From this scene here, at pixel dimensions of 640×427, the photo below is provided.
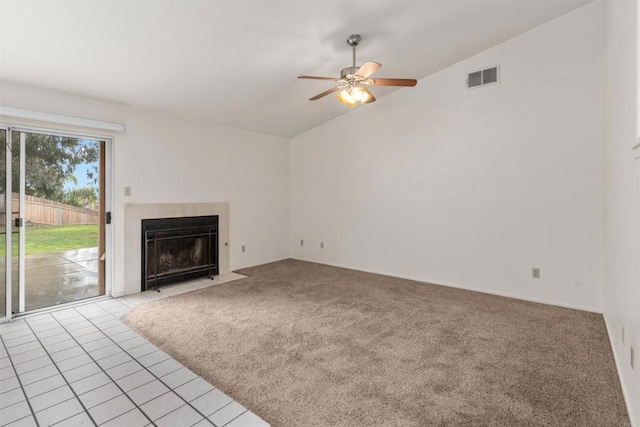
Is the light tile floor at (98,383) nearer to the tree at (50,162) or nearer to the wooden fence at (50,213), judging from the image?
the wooden fence at (50,213)

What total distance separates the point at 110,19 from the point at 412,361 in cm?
348

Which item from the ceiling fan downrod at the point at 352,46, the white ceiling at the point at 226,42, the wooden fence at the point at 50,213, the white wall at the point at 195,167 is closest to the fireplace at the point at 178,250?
the white wall at the point at 195,167

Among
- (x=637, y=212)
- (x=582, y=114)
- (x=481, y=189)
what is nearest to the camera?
(x=637, y=212)

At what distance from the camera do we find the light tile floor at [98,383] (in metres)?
1.73

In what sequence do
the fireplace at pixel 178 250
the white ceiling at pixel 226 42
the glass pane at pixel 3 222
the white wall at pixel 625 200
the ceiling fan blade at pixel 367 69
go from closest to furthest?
the white wall at pixel 625 200 → the white ceiling at pixel 226 42 → the ceiling fan blade at pixel 367 69 → the glass pane at pixel 3 222 → the fireplace at pixel 178 250

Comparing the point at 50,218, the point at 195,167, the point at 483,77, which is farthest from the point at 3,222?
the point at 483,77

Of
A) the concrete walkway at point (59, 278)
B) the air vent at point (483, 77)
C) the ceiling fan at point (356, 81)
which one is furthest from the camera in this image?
the air vent at point (483, 77)

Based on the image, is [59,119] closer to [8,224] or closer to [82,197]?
[82,197]

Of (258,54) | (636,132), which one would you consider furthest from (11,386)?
(636,132)

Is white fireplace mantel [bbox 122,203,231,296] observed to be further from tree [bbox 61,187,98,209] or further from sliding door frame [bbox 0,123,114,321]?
tree [bbox 61,187,98,209]

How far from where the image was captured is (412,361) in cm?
230

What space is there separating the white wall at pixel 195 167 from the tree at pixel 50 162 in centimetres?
23

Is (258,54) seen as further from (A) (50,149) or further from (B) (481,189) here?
(B) (481,189)

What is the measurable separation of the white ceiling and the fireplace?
1586 mm
